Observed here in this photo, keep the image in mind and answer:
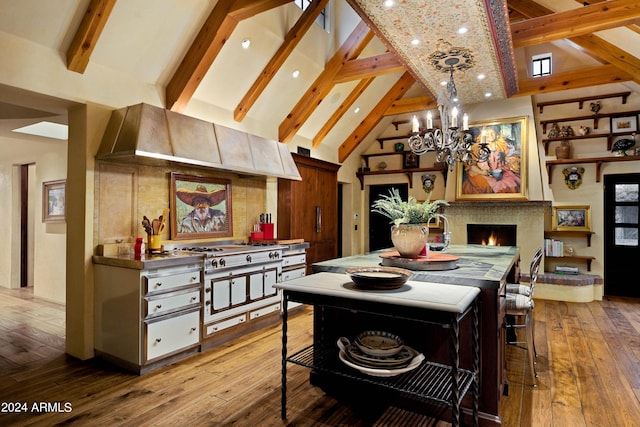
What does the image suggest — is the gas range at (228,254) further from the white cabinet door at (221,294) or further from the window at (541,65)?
the window at (541,65)

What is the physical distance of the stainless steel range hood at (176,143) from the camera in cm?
313

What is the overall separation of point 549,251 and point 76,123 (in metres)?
6.69

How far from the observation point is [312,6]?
4.24 metres

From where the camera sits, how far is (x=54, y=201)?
538 centimetres

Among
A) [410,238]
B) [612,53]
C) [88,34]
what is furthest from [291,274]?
[612,53]

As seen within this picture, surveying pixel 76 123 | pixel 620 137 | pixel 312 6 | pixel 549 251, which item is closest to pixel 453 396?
pixel 76 123

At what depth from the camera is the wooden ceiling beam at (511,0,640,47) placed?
3.57 m

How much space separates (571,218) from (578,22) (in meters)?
3.35

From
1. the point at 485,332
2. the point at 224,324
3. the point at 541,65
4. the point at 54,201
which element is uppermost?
the point at 541,65

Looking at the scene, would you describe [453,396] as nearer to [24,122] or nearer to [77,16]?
[77,16]

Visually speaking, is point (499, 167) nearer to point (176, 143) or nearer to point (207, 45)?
point (207, 45)

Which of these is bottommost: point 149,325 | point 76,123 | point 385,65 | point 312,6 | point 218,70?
point 149,325

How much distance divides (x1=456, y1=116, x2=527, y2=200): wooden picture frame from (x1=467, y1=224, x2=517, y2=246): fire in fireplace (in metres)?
0.55

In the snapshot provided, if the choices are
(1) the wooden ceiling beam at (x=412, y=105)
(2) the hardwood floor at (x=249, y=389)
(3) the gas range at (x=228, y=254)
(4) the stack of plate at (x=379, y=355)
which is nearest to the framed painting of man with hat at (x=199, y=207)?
(3) the gas range at (x=228, y=254)
